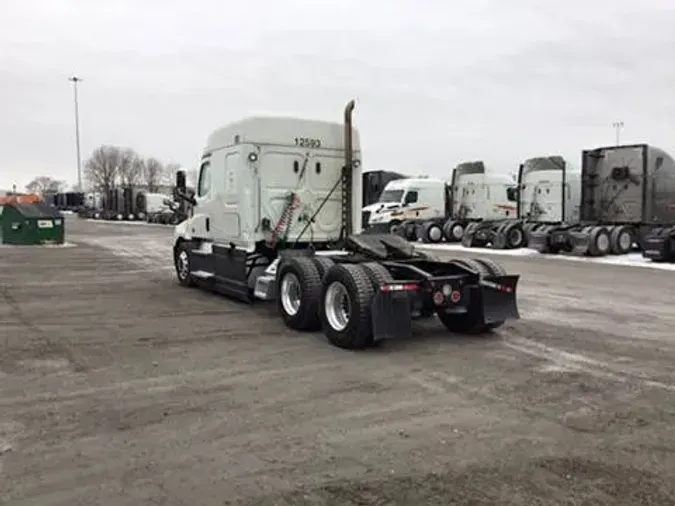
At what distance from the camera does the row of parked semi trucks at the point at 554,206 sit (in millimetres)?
23484

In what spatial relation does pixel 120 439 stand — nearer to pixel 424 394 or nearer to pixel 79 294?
pixel 424 394

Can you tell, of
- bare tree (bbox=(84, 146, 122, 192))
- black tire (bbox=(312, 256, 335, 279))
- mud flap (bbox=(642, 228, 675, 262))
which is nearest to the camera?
black tire (bbox=(312, 256, 335, 279))

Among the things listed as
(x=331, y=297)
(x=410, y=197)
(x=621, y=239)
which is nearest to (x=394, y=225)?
(x=410, y=197)

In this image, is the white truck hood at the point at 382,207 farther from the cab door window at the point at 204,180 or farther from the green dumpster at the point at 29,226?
the cab door window at the point at 204,180

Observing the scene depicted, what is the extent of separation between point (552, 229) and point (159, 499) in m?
22.6

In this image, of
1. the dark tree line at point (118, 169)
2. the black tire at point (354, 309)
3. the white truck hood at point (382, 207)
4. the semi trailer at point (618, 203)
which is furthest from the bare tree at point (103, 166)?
the black tire at point (354, 309)

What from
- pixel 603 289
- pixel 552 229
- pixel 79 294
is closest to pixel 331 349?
pixel 79 294

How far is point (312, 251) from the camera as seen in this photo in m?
11.0

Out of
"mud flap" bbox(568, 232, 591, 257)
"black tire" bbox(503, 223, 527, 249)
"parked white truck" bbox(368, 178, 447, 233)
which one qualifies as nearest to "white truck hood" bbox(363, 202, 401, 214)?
"parked white truck" bbox(368, 178, 447, 233)

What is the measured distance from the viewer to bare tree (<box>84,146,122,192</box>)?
347ft

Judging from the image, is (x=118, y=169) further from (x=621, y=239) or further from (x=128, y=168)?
(x=621, y=239)

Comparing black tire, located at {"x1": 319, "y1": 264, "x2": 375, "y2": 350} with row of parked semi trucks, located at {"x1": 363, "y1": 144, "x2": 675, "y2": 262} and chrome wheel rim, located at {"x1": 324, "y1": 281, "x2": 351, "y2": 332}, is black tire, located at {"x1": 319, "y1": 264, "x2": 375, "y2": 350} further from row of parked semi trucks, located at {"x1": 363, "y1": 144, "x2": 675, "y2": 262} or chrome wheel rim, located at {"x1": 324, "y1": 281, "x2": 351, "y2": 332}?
row of parked semi trucks, located at {"x1": 363, "y1": 144, "x2": 675, "y2": 262}

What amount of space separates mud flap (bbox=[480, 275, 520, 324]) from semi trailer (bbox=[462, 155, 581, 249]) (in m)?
18.4

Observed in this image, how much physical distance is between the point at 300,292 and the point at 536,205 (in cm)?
2147
